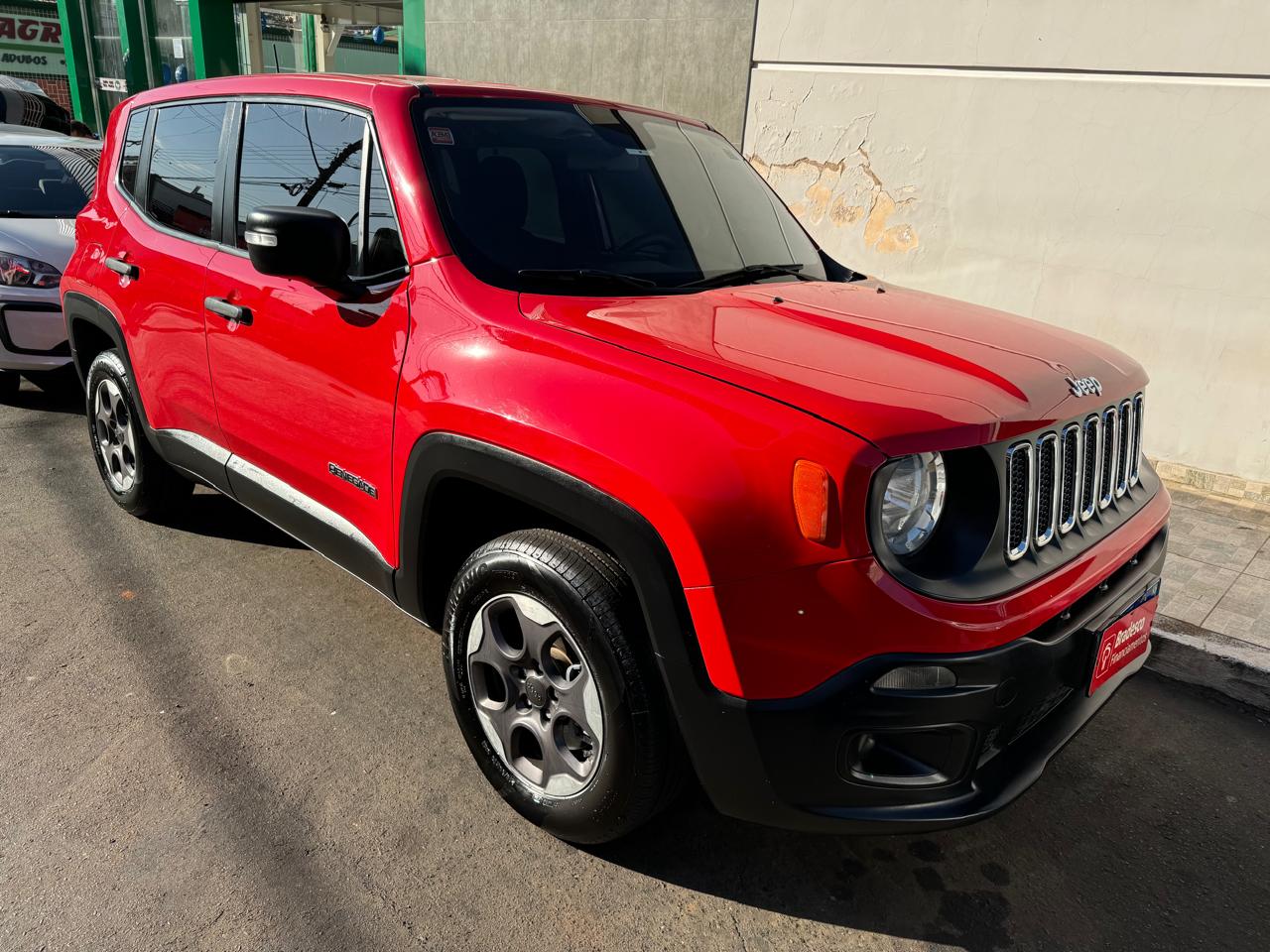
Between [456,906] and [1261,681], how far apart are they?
293 cm

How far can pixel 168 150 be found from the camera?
366 centimetres

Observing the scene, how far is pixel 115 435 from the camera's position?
4273 millimetres

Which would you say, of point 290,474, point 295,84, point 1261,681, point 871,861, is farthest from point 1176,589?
point 295,84

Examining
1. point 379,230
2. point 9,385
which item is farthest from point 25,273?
point 379,230

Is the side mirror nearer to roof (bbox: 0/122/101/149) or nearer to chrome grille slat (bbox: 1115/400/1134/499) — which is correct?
chrome grille slat (bbox: 1115/400/1134/499)

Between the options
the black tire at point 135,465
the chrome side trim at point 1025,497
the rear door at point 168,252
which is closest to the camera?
the chrome side trim at point 1025,497

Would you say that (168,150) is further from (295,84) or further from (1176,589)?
(1176,589)

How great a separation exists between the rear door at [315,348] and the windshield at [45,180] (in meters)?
4.07

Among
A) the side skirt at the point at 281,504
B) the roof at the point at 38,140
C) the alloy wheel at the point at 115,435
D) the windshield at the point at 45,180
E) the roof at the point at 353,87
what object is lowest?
the alloy wheel at the point at 115,435

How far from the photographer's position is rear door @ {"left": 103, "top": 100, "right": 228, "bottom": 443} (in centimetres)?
336

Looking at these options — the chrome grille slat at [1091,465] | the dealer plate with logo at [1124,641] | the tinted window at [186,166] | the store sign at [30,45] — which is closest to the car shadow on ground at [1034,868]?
the dealer plate with logo at [1124,641]

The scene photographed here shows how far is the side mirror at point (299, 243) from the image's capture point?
2438 mm

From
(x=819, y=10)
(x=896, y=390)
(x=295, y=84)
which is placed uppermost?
(x=819, y=10)

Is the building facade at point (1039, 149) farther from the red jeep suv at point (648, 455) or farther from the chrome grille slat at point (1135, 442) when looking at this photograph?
the chrome grille slat at point (1135, 442)
